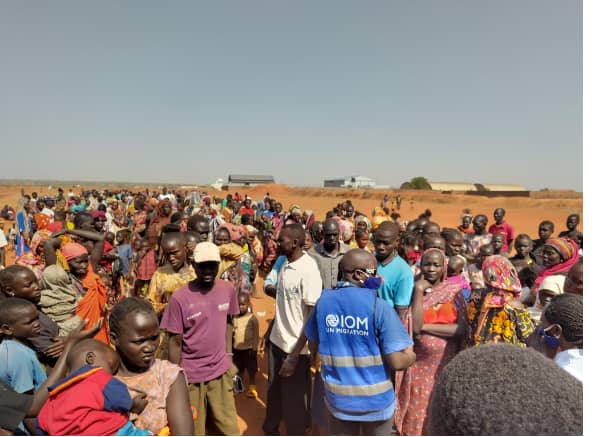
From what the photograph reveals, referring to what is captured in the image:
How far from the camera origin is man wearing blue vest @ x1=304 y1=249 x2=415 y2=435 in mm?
2158

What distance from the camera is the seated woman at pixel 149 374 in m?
1.75

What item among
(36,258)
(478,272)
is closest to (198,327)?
(36,258)

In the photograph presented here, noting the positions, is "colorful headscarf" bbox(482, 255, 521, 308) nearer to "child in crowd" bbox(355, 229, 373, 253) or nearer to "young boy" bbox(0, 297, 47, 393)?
"young boy" bbox(0, 297, 47, 393)

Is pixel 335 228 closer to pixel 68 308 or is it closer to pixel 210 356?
pixel 210 356

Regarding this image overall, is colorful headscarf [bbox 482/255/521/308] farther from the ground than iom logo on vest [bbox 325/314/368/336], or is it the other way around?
colorful headscarf [bbox 482/255/521/308]

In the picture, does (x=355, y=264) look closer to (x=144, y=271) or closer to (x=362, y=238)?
(x=144, y=271)

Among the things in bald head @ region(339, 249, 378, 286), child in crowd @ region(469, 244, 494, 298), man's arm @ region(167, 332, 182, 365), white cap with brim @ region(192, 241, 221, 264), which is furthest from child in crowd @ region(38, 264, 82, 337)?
child in crowd @ region(469, 244, 494, 298)

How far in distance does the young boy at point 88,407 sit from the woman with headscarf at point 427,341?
2.15m

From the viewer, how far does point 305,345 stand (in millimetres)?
3107

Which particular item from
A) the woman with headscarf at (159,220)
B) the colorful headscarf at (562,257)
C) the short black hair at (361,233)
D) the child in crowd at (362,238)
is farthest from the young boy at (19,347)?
the short black hair at (361,233)

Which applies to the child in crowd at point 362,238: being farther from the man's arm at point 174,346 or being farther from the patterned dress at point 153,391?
the patterned dress at point 153,391

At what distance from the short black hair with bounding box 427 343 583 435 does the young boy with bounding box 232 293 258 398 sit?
3.72 metres

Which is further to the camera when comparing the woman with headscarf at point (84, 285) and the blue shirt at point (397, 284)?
the woman with headscarf at point (84, 285)

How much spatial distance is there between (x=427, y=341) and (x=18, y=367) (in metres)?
2.96
